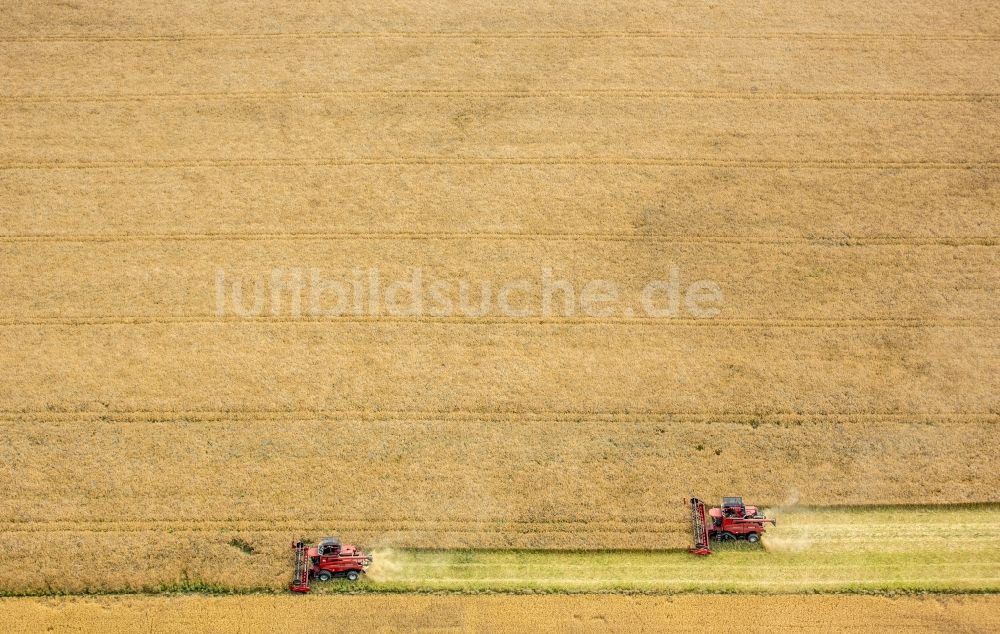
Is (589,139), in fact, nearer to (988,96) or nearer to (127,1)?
(988,96)

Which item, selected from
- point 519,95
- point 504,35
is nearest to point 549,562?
point 519,95

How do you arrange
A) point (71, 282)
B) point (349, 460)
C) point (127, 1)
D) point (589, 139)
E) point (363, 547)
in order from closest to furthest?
point (363, 547)
point (349, 460)
point (71, 282)
point (589, 139)
point (127, 1)

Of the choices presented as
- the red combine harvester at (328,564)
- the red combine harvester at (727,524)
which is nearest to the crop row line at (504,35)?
the red combine harvester at (727,524)

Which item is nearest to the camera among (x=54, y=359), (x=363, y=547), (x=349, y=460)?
(x=363, y=547)

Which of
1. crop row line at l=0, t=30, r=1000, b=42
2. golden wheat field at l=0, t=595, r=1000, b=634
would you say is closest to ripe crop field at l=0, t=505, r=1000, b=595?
golden wheat field at l=0, t=595, r=1000, b=634

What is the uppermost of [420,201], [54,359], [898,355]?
[420,201]

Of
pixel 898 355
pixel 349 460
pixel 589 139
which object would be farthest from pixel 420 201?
pixel 898 355
